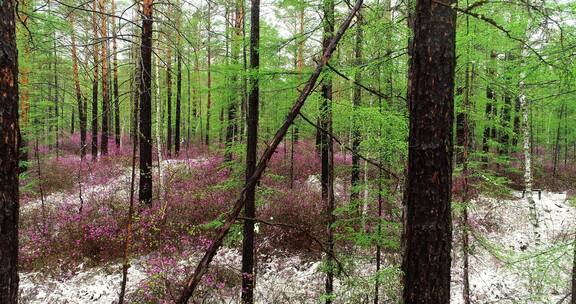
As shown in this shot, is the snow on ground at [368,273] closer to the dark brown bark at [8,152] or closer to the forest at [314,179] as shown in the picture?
the forest at [314,179]

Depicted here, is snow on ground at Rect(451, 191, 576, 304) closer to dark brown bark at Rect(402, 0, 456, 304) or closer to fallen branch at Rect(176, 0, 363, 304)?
dark brown bark at Rect(402, 0, 456, 304)

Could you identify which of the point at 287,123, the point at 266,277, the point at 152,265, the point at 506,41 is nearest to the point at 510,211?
the point at 506,41

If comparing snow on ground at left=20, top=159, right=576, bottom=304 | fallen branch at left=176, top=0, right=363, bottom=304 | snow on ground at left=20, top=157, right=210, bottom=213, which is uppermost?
fallen branch at left=176, top=0, right=363, bottom=304

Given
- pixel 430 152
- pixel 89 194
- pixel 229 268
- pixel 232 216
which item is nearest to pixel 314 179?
pixel 229 268

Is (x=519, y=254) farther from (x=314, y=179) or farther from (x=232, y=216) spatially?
(x=232, y=216)

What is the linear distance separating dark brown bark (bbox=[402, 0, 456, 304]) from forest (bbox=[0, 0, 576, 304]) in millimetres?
12

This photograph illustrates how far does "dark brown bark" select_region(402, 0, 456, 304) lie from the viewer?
2.13 meters

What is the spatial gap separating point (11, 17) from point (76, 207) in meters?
12.1

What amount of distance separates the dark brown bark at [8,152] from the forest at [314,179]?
12 mm

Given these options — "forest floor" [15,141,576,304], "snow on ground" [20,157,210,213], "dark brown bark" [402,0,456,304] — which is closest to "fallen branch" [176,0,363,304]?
"dark brown bark" [402,0,456,304]

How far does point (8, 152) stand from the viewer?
1.88 m

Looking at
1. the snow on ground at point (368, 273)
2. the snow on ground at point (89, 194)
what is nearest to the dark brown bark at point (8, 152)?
the snow on ground at point (368, 273)

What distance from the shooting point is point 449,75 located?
85.0 inches

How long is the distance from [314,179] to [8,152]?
546 inches
